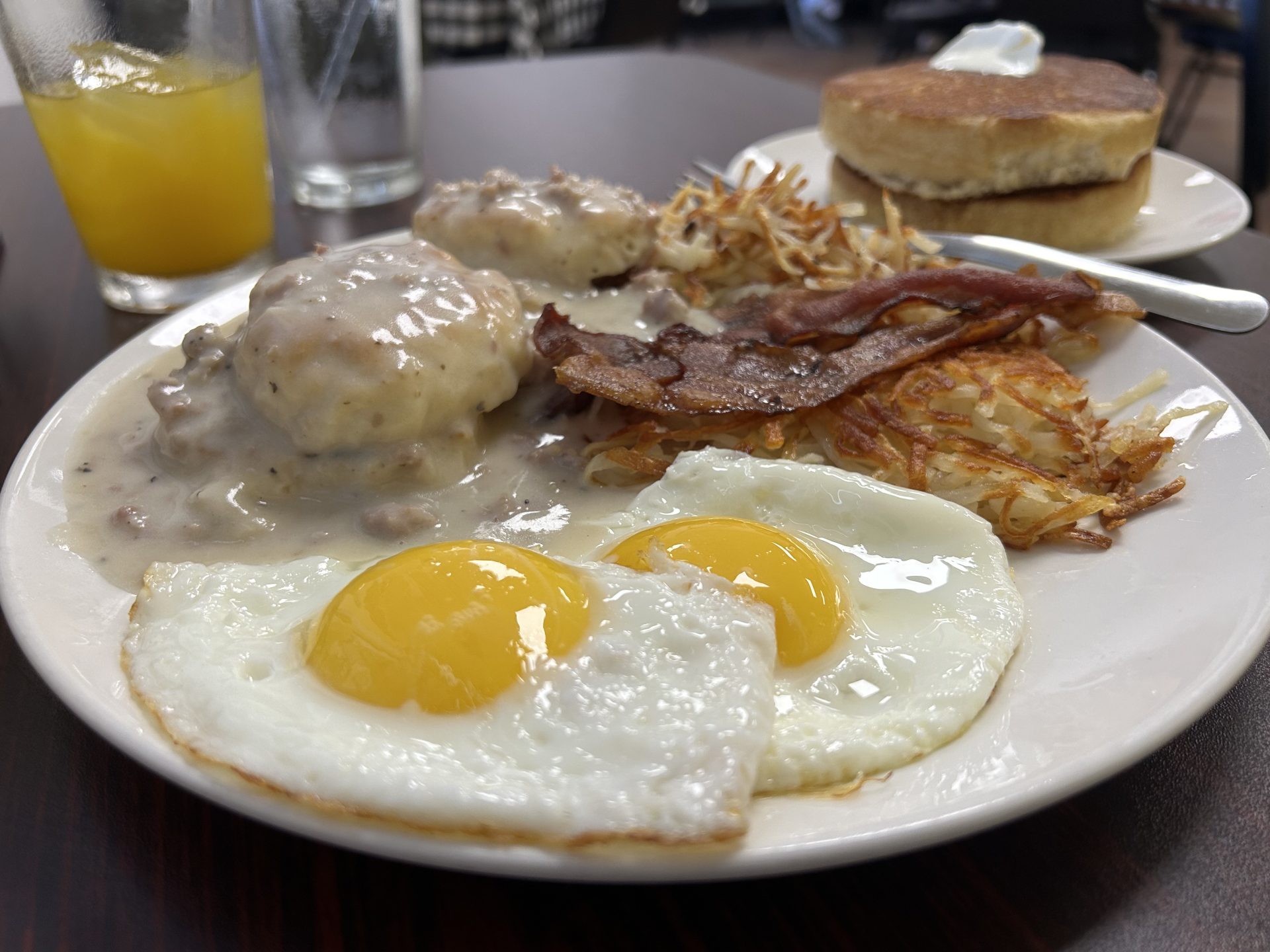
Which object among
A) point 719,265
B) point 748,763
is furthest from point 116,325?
point 748,763

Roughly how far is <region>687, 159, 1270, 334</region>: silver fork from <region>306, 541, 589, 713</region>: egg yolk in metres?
1.38

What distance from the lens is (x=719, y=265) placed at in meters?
2.27

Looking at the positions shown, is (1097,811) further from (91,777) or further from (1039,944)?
(91,777)

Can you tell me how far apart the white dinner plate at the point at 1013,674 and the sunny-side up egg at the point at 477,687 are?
0.03 meters

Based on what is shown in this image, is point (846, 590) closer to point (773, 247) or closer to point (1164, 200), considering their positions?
point (773, 247)

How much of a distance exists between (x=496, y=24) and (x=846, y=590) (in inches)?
300

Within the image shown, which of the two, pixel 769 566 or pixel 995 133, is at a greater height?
pixel 995 133

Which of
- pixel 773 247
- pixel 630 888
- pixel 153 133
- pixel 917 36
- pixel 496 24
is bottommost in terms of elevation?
pixel 917 36

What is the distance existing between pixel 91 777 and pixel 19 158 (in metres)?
3.23

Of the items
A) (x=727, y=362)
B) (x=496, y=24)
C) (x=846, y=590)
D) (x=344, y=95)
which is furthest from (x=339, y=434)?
(x=496, y=24)

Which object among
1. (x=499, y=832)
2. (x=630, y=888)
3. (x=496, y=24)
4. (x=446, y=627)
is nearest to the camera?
(x=499, y=832)

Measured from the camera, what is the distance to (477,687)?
106 cm

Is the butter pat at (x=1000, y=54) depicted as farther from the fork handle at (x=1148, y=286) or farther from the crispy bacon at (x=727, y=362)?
the crispy bacon at (x=727, y=362)

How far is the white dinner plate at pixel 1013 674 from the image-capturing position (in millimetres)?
885
